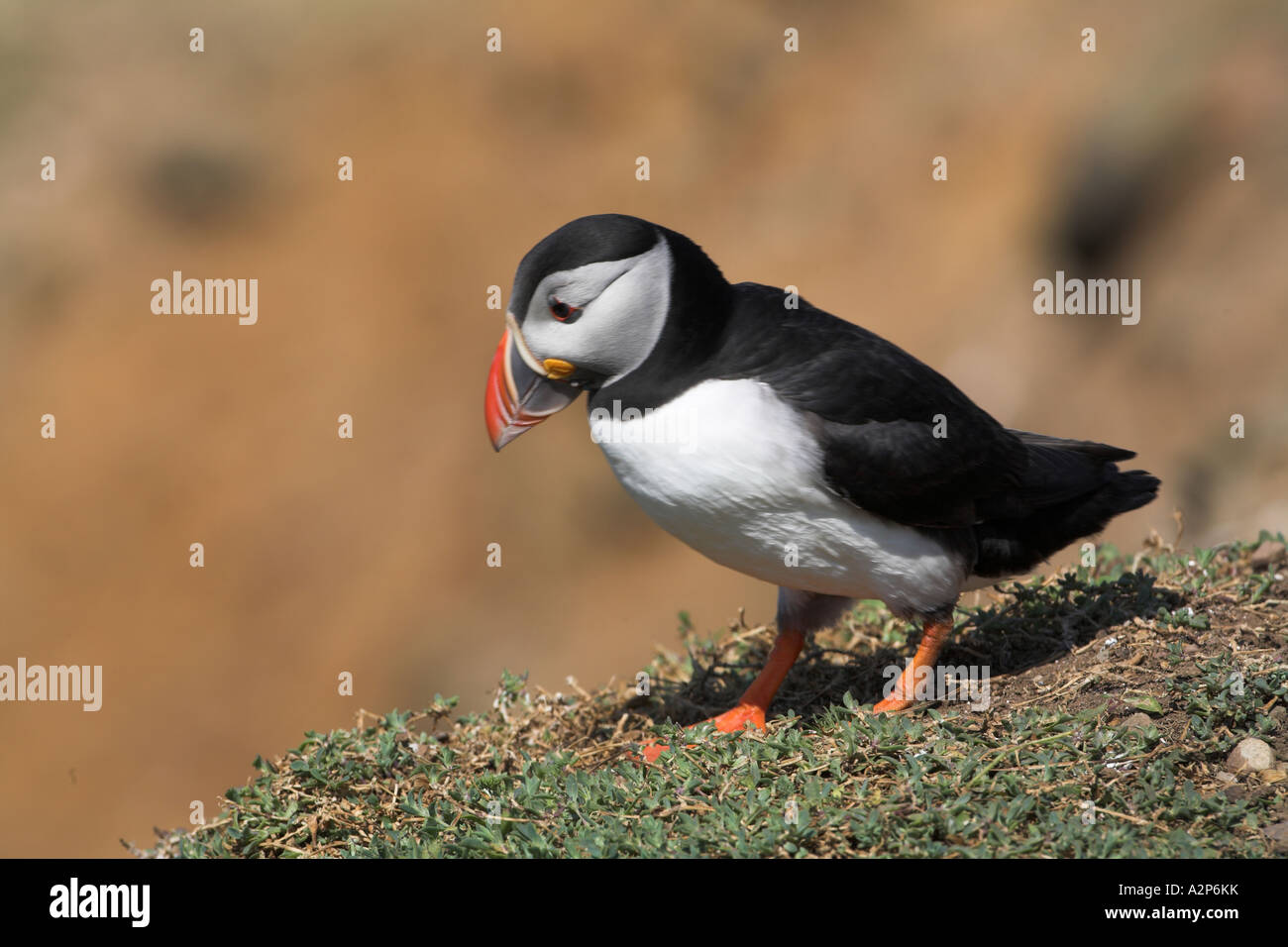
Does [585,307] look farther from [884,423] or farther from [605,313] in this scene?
[884,423]

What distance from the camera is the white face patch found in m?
4.11

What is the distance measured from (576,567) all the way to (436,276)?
4.45 meters

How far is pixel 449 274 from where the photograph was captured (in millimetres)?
15172

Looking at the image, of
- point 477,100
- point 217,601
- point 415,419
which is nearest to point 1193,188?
point 415,419

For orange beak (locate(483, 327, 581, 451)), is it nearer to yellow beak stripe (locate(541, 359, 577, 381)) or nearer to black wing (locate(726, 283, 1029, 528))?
yellow beak stripe (locate(541, 359, 577, 381))

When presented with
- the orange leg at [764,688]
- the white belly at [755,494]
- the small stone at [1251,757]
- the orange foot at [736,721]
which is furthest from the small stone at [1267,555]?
the orange foot at [736,721]

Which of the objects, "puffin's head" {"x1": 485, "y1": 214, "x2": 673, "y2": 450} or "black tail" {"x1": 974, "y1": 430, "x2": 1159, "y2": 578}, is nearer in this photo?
"puffin's head" {"x1": 485, "y1": 214, "x2": 673, "y2": 450}

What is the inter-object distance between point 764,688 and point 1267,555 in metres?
2.57

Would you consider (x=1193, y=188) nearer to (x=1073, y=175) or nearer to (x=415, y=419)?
(x=1073, y=175)

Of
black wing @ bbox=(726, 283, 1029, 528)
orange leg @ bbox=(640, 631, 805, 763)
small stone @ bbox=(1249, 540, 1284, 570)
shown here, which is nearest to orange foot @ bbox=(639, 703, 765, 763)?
orange leg @ bbox=(640, 631, 805, 763)

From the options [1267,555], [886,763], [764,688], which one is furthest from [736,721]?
[1267,555]

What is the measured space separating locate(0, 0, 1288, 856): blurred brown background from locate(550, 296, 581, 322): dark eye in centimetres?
635
